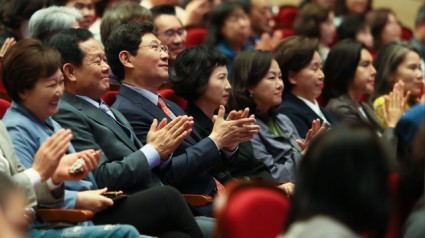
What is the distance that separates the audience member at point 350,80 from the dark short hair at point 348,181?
2187mm

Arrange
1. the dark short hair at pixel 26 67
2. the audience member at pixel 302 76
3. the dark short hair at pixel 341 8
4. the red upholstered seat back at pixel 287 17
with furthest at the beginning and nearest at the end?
the dark short hair at pixel 341 8
the red upholstered seat back at pixel 287 17
the audience member at pixel 302 76
the dark short hair at pixel 26 67

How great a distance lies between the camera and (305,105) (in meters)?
3.64

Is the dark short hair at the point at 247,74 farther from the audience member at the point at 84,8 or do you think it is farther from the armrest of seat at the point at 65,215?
the armrest of seat at the point at 65,215

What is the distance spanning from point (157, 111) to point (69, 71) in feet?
0.96

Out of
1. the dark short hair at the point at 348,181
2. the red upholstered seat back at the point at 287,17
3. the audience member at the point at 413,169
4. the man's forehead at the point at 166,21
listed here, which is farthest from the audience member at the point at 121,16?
the red upholstered seat back at the point at 287,17

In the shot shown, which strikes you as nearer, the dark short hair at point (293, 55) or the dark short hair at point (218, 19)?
the dark short hair at point (293, 55)

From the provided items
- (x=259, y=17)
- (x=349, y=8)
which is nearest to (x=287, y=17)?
(x=349, y=8)

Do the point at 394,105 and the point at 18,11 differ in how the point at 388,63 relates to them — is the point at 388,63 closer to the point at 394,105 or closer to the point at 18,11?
the point at 394,105

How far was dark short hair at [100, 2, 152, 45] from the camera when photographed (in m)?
3.47

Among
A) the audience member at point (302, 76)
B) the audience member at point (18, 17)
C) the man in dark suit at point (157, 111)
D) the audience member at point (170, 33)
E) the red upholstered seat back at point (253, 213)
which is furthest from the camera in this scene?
the audience member at point (170, 33)

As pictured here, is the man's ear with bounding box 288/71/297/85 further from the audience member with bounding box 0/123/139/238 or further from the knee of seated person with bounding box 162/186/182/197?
the audience member with bounding box 0/123/139/238

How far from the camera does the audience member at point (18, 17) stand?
3439 mm

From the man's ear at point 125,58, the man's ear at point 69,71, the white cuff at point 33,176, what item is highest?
the man's ear at point 69,71

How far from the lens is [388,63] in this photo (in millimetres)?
4172
